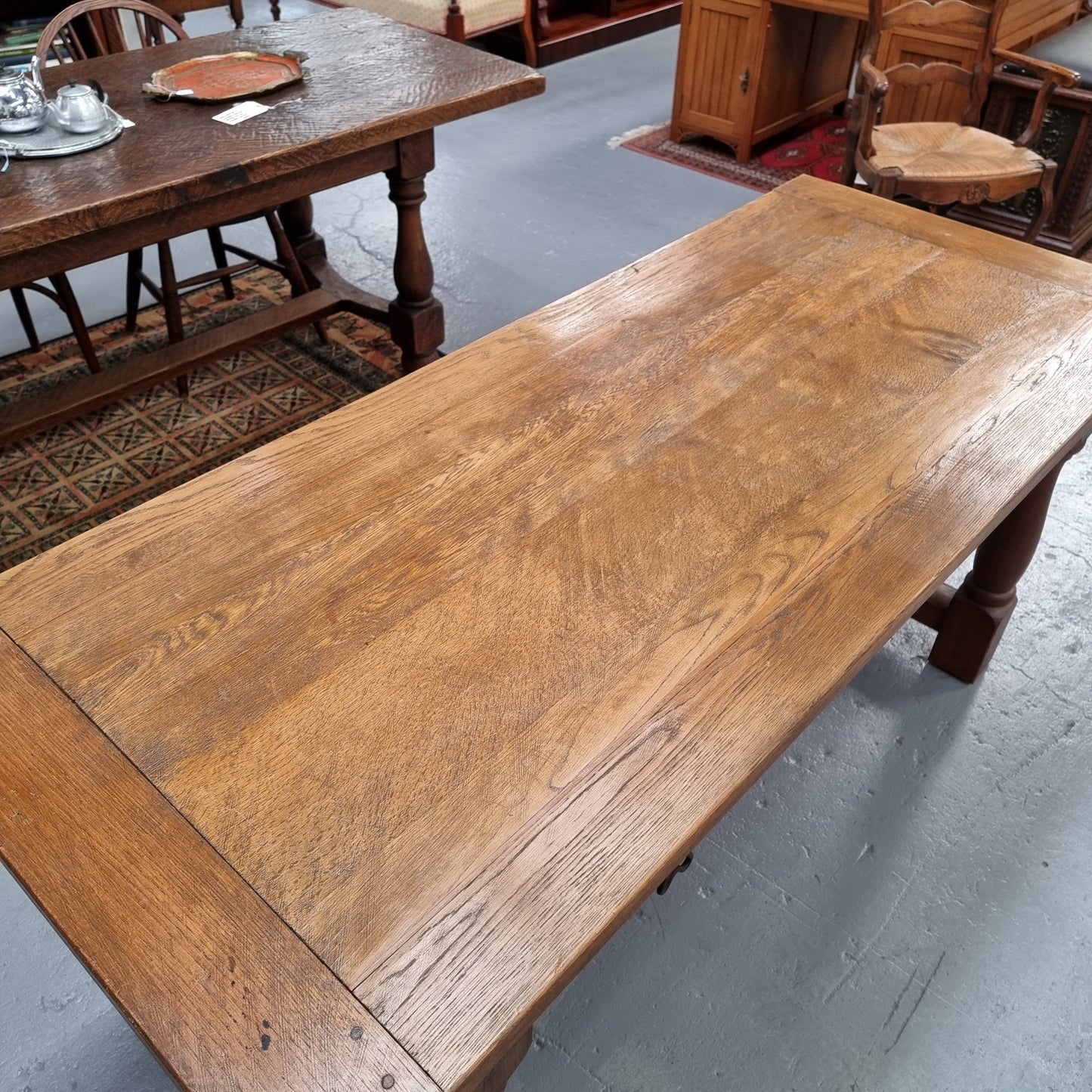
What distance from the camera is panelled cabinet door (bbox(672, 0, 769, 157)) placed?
394cm

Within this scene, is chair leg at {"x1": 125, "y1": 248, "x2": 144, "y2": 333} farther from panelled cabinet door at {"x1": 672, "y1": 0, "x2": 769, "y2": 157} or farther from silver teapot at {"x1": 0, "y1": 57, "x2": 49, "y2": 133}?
panelled cabinet door at {"x1": 672, "y1": 0, "x2": 769, "y2": 157}

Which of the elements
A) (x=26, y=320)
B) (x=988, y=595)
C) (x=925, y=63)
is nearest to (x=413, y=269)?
(x=26, y=320)

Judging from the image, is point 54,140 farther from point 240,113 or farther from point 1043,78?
point 1043,78

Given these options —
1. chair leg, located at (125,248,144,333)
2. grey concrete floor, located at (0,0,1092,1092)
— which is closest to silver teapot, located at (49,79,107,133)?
chair leg, located at (125,248,144,333)

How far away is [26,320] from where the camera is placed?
9.19 feet

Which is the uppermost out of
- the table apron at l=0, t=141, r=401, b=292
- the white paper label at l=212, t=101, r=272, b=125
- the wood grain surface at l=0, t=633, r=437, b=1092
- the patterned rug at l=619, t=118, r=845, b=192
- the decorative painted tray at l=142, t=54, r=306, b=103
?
the decorative painted tray at l=142, t=54, r=306, b=103

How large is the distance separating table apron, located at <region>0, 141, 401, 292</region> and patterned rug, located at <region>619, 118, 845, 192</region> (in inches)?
84.3

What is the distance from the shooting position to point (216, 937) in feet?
2.66

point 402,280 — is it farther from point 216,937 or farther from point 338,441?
point 216,937

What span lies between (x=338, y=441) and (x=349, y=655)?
377mm

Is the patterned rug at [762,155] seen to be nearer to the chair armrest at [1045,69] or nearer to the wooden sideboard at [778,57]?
the wooden sideboard at [778,57]

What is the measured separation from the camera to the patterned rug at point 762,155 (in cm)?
405

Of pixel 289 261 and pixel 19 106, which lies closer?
pixel 19 106

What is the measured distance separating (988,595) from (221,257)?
7.94ft
